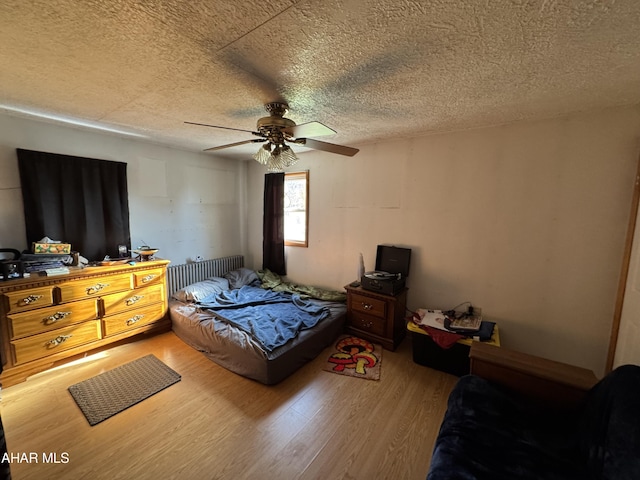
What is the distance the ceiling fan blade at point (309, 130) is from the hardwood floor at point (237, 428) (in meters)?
1.95

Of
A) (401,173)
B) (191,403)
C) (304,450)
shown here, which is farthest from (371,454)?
(401,173)

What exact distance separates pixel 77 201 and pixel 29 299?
3.51 feet

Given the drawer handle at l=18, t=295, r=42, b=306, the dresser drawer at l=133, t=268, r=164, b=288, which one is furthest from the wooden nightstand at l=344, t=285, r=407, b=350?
the drawer handle at l=18, t=295, r=42, b=306

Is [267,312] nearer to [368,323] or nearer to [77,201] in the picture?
[368,323]

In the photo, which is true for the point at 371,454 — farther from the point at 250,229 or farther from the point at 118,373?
the point at 250,229

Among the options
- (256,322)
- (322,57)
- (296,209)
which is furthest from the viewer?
(296,209)

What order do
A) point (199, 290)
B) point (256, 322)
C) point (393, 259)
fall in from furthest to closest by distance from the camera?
point (199, 290) < point (393, 259) < point (256, 322)

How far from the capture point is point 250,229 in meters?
4.46

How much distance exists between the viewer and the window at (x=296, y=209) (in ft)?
12.3

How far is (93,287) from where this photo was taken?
244cm

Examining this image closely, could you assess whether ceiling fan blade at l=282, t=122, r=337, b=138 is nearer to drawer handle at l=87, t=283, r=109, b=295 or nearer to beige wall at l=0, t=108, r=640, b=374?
beige wall at l=0, t=108, r=640, b=374

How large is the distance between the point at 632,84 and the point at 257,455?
3.21 meters

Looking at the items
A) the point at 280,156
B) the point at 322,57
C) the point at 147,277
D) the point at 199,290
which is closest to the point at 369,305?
the point at 280,156

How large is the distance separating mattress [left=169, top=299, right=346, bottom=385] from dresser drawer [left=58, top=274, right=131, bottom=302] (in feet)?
2.02
